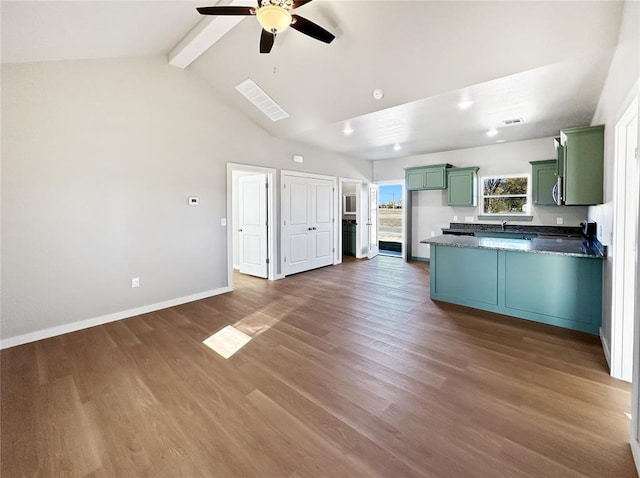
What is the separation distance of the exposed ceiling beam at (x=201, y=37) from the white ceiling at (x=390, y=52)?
0.25 ft

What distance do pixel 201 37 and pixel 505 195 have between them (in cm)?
618

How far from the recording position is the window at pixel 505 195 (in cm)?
583

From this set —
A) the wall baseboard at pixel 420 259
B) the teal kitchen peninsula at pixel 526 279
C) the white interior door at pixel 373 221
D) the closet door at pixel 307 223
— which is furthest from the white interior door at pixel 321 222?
the teal kitchen peninsula at pixel 526 279

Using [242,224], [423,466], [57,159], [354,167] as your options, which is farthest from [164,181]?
[354,167]

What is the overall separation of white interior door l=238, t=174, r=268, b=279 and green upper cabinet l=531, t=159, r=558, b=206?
522 cm

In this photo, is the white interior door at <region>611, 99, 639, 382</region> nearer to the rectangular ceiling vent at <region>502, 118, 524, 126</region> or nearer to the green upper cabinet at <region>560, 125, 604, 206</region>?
the green upper cabinet at <region>560, 125, 604, 206</region>

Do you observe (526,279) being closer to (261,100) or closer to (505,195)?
(505,195)

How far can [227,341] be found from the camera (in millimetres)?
2941

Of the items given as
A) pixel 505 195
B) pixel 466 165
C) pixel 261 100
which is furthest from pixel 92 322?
pixel 505 195

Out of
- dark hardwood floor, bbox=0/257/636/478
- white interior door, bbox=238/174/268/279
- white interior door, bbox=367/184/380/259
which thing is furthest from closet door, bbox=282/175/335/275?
dark hardwood floor, bbox=0/257/636/478

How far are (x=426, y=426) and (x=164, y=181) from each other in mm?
4064

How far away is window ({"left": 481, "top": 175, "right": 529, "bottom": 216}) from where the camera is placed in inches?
230

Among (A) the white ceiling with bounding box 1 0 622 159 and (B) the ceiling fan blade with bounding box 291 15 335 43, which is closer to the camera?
(B) the ceiling fan blade with bounding box 291 15 335 43

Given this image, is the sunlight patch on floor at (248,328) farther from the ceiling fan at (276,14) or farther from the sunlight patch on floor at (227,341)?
the ceiling fan at (276,14)
